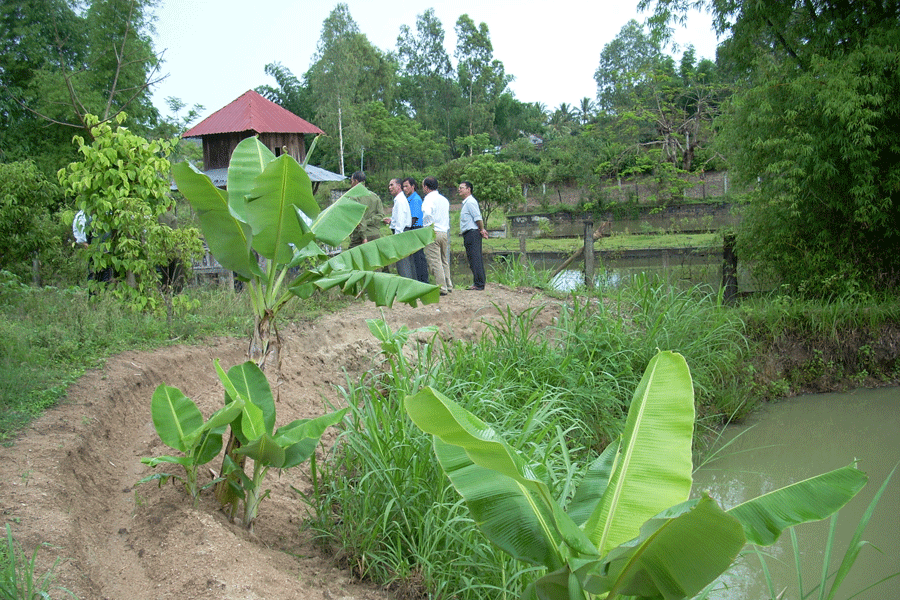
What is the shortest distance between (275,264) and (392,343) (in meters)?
1.17

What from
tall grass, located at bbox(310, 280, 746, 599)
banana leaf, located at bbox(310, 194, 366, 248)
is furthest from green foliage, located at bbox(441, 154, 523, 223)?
banana leaf, located at bbox(310, 194, 366, 248)

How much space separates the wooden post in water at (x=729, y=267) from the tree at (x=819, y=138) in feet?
0.94

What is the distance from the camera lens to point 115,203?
602 cm

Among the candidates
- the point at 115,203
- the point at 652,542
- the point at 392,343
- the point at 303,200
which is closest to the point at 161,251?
the point at 115,203

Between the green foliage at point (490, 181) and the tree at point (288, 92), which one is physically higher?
the tree at point (288, 92)

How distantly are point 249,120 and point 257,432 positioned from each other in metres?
19.1

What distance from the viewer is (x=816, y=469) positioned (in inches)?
248

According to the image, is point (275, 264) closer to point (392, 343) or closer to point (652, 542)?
point (392, 343)

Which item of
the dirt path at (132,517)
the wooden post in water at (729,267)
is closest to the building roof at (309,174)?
the wooden post in water at (729,267)

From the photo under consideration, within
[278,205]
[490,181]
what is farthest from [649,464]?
[490,181]

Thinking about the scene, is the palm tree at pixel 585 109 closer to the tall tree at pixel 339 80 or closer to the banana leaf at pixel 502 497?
the tall tree at pixel 339 80

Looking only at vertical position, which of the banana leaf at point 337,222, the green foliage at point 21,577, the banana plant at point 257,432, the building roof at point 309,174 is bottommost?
the green foliage at point 21,577

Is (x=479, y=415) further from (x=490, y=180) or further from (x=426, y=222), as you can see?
(x=490, y=180)

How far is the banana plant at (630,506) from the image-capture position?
5.81ft
